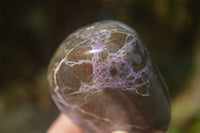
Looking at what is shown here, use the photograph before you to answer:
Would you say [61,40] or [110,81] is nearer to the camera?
[110,81]

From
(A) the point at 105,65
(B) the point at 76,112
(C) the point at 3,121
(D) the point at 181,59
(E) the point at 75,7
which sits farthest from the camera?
(D) the point at 181,59

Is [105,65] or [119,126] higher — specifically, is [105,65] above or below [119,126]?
above

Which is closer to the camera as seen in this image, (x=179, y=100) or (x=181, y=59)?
(x=179, y=100)

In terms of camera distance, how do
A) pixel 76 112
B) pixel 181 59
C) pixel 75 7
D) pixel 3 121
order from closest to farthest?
1. pixel 76 112
2. pixel 75 7
3. pixel 3 121
4. pixel 181 59

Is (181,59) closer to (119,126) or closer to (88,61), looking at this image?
(119,126)

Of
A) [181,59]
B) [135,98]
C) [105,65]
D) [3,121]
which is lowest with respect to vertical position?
[135,98]

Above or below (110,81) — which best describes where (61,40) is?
above

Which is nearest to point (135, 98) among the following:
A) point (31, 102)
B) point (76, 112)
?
point (76, 112)
